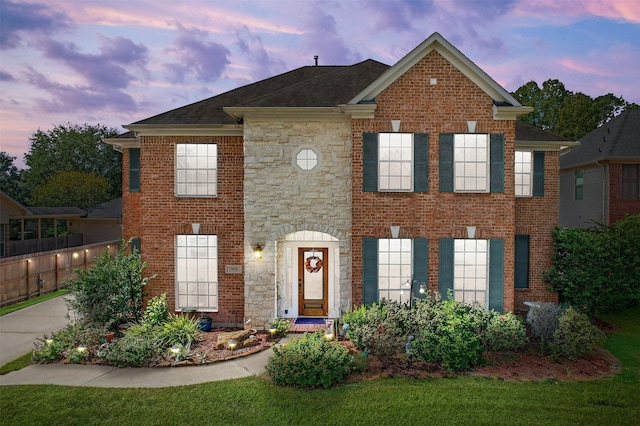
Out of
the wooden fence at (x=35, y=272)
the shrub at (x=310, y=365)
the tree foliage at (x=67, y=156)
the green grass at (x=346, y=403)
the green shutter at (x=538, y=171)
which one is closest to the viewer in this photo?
the green grass at (x=346, y=403)

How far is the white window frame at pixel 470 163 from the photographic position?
10703 mm

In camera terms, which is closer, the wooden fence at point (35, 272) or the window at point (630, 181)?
the wooden fence at point (35, 272)

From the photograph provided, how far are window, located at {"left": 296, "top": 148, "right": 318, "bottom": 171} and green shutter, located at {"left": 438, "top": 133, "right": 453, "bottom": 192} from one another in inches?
143

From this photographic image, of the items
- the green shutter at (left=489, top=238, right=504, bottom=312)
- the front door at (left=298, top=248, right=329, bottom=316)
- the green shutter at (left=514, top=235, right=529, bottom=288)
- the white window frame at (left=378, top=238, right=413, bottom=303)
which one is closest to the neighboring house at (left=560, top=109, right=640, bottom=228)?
the green shutter at (left=514, top=235, right=529, bottom=288)

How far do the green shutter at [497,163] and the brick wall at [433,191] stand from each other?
148mm

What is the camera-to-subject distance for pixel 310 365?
7.65 meters

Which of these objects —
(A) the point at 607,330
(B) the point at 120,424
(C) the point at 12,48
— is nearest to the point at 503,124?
(A) the point at 607,330

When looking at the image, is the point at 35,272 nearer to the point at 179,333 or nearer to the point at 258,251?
the point at 179,333

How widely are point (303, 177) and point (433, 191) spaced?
3.79 metres

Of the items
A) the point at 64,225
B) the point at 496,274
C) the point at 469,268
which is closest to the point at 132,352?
the point at 469,268

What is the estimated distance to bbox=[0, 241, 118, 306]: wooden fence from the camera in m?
14.7

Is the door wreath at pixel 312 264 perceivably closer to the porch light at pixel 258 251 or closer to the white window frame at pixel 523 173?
the porch light at pixel 258 251

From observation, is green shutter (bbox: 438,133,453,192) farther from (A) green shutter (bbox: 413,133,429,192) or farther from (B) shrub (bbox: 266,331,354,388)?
(B) shrub (bbox: 266,331,354,388)

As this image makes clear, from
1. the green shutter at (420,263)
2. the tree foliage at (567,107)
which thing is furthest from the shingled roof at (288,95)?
the tree foliage at (567,107)
